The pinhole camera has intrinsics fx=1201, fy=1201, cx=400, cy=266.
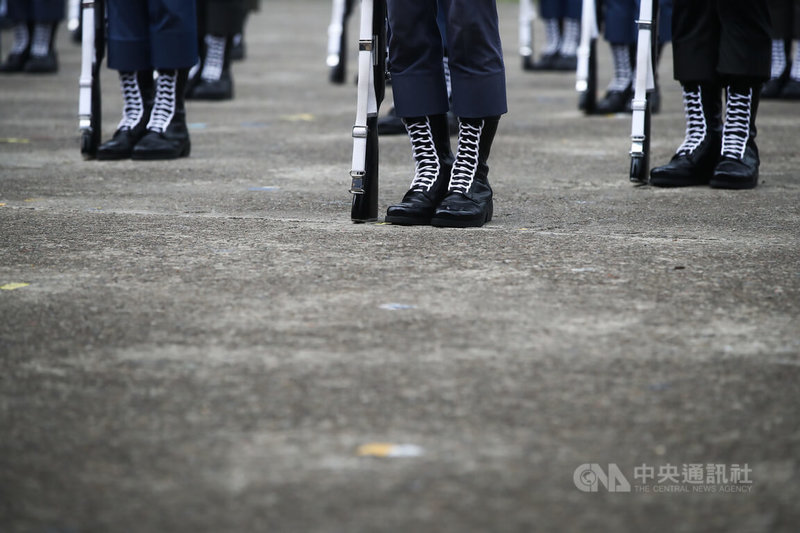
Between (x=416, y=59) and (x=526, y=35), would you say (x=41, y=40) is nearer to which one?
(x=526, y=35)

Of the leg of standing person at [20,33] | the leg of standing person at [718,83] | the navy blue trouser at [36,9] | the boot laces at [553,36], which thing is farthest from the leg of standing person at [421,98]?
the boot laces at [553,36]

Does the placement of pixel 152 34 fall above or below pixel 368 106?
above

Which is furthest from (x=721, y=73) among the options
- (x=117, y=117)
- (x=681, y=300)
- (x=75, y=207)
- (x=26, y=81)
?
(x=26, y=81)

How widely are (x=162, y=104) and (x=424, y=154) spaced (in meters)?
1.72

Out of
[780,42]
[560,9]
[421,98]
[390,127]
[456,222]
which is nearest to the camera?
[456,222]

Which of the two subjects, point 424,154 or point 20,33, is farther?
point 20,33

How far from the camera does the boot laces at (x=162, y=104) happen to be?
16.4 ft

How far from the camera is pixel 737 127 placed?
14.1ft

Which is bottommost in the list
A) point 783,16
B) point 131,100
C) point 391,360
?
point 391,360

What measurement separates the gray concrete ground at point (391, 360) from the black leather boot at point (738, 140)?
9 centimetres

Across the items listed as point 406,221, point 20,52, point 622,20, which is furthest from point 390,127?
point 20,52

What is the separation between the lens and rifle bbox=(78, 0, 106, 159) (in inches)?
191

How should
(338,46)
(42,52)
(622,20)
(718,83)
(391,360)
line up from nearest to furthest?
1. (391,360)
2. (718,83)
3. (622,20)
4. (338,46)
5. (42,52)

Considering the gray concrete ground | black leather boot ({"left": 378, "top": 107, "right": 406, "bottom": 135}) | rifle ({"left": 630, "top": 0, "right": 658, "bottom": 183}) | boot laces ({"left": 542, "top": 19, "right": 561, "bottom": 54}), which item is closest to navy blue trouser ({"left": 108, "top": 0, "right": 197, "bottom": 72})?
the gray concrete ground
